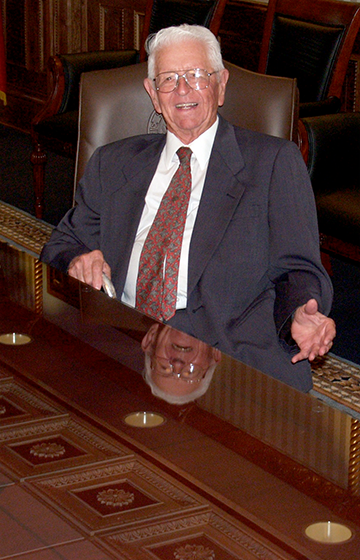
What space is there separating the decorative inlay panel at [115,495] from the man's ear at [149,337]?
390 mm

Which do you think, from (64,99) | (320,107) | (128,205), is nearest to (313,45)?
(320,107)

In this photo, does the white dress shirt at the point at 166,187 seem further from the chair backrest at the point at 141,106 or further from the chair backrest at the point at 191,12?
the chair backrest at the point at 191,12

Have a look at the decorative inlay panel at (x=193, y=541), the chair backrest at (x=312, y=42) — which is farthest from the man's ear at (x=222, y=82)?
the chair backrest at (x=312, y=42)

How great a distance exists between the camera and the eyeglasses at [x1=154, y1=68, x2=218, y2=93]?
2.05m

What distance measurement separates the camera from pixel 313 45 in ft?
12.4

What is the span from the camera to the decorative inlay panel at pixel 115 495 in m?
1.01

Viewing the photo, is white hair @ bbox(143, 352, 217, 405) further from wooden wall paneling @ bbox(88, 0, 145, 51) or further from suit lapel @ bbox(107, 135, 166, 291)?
wooden wall paneling @ bbox(88, 0, 145, 51)

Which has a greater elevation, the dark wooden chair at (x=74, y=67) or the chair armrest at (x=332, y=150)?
the dark wooden chair at (x=74, y=67)

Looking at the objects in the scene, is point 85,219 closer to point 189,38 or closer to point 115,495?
point 189,38

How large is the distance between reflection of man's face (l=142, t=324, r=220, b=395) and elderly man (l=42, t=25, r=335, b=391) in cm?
39

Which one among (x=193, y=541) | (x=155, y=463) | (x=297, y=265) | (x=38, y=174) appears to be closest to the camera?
(x=193, y=541)

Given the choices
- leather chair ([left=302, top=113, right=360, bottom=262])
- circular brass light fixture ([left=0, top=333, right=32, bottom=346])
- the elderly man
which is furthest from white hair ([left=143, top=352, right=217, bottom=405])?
leather chair ([left=302, top=113, right=360, bottom=262])

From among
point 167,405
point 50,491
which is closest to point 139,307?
point 167,405

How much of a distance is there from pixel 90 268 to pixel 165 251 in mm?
177
